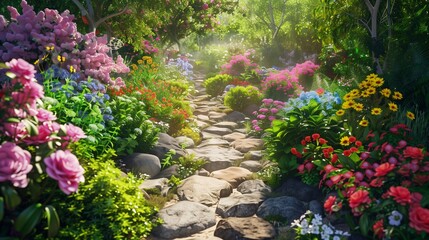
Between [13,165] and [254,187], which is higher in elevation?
[13,165]

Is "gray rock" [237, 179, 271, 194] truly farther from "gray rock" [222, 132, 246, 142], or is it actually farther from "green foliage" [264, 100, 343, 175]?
"gray rock" [222, 132, 246, 142]

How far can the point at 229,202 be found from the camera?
5.14 metres

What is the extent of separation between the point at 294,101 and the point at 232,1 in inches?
511

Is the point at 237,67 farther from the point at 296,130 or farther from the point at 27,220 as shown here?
the point at 27,220

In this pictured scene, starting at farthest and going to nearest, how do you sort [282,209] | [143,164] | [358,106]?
1. [143,164]
2. [358,106]
3. [282,209]

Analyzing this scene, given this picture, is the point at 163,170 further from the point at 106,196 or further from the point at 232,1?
the point at 232,1

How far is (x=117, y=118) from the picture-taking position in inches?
243

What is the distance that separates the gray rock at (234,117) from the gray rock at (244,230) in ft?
19.3

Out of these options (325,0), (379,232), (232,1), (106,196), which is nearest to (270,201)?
(379,232)

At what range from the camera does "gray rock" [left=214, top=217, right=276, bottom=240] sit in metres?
4.18

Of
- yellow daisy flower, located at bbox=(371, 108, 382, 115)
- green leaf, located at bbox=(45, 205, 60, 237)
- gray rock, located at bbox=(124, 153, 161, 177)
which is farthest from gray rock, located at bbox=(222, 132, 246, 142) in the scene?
green leaf, located at bbox=(45, 205, 60, 237)

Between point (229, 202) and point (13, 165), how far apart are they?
293 cm

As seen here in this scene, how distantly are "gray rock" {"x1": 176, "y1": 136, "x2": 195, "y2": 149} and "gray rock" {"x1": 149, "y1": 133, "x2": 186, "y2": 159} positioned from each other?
0.35 m

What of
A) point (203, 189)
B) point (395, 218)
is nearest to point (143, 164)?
point (203, 189)
